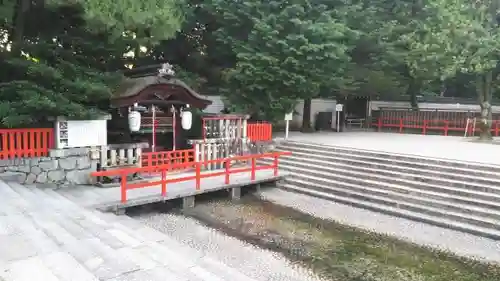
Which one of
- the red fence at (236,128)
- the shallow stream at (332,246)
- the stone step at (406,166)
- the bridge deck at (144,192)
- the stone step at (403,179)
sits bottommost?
the shallow stream at (332,246)

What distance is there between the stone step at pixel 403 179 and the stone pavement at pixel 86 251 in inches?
263

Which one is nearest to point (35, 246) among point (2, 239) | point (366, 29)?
point (2, 239)

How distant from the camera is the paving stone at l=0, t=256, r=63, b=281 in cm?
459

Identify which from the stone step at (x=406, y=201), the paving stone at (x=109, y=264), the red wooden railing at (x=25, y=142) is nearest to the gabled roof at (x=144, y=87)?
the red wooden railing at (x=25, y=142)

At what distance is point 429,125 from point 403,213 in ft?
45.2

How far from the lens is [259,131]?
1478 centimetres

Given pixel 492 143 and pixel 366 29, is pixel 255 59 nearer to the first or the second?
pixel 366 29

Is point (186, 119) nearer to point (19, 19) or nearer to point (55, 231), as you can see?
point (19, 19)

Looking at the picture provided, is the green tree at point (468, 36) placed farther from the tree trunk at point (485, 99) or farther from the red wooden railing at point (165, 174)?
the red wooden railing at point (165, 174)

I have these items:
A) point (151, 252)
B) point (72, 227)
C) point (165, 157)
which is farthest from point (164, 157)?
point (151, 252)

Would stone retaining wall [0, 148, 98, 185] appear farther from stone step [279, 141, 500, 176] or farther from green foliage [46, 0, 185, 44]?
stone step [279, 141, 500, 176]

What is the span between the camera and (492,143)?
1666cm

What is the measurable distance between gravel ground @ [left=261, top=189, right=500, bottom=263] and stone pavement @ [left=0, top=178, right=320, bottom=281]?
4.29 metres

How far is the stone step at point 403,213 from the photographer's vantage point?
818 cm
